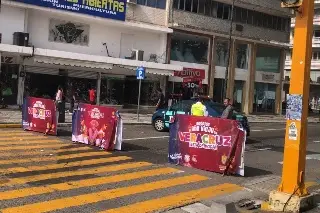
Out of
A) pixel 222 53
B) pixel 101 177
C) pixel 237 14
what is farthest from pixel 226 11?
pixel 101 177

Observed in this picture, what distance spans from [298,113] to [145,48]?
27.5m

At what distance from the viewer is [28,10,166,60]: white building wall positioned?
29609 millimetres

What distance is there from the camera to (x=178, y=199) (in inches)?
338

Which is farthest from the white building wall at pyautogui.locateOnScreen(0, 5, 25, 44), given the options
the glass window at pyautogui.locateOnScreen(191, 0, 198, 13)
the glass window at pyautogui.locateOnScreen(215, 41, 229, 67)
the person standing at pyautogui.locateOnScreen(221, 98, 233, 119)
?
the glass window at pyautogui.locateOnScreen(215, 41, 229, 67)

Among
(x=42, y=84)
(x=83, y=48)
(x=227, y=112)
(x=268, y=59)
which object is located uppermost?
(x=268, y=59)

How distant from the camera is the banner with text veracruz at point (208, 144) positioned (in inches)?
434

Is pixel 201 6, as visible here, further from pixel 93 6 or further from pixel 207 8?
pixel 93 6

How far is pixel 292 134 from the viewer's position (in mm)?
8078

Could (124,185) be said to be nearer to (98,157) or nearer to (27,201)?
(27,201)

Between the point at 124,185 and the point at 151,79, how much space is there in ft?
85.6

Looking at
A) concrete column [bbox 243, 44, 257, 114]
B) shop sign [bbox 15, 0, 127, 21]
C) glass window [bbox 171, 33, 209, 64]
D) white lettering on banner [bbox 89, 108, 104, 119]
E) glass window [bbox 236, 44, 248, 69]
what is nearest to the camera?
white lettering on banner [bbox 89, 108, 104, 119]

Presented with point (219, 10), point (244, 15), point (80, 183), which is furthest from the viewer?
point (244, 15)

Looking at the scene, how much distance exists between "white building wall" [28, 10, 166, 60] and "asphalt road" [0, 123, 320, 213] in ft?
50.7

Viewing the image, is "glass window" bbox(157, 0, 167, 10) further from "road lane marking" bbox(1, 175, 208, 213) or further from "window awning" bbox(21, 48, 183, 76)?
"road lane marking" bbox(1, 175, 208, 213)
